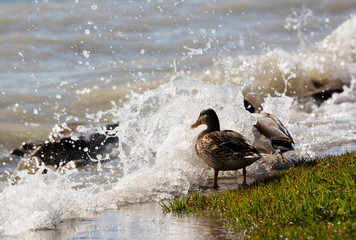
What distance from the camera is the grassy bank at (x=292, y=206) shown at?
14.5 ft

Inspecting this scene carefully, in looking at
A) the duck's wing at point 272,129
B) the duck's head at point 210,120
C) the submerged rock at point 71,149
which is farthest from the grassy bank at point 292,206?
the submerged rock at point 71,149

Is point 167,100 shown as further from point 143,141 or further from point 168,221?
point 168,221

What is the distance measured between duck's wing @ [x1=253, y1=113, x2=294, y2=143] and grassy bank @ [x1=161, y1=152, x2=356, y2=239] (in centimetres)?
95

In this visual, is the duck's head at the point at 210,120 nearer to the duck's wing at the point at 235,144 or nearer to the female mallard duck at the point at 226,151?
the female mallard duck at the point at 226,151

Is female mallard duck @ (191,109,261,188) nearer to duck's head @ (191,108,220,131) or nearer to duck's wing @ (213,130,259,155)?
duck's wing @ (213,130,259,155)

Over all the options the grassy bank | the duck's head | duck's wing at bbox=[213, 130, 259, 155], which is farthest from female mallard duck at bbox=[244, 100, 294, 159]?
the grassy bank

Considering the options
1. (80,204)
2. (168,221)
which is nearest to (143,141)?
(80,204)

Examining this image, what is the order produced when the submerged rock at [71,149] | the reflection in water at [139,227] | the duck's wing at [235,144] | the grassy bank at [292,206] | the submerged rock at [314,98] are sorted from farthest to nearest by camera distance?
the submerged rock at [314,98] → the submerged rock at [71,149] → the duck's wing at [235,144] → the reflection in water at [139,227] → the grassy bank at [292,206]

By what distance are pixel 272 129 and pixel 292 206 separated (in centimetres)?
341

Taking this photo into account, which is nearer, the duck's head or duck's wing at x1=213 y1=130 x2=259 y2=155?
duck's wing at x1=213 y1=130 x2=259 y2=155

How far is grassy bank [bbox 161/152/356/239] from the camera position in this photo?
14.5ft

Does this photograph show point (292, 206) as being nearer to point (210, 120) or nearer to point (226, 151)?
point (226, 151)

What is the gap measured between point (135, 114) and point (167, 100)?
0.66 meters

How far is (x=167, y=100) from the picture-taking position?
980cm
